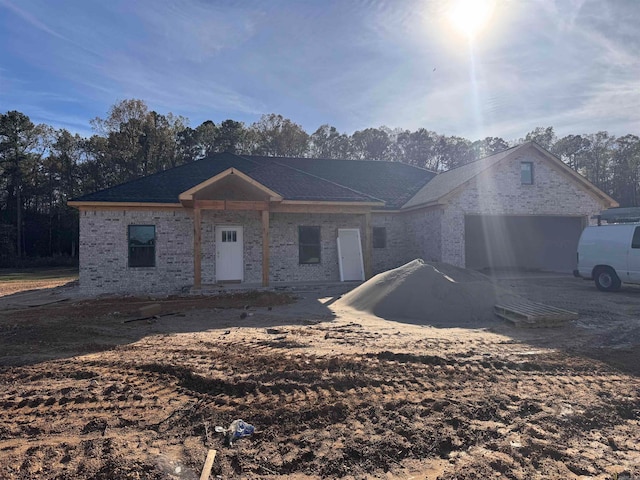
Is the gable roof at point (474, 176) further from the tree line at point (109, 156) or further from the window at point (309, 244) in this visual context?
the tree line at point (109, 156)

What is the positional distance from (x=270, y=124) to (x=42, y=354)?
40.7m

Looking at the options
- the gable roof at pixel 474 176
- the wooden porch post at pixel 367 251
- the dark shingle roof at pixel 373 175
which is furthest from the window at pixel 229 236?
the gable roof at pixel 474 176

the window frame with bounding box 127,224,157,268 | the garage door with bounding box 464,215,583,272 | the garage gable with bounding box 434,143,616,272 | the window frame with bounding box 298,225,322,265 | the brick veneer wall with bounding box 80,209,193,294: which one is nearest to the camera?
the brick veneer wall with bounding box 80,209,193,294

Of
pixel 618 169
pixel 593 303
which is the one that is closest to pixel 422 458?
pixel 593 303

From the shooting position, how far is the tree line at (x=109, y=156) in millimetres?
37366

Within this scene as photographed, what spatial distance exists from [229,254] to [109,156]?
96.5 feet

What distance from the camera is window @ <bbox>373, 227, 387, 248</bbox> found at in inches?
709

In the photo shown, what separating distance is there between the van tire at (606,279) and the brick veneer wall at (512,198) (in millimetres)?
4541

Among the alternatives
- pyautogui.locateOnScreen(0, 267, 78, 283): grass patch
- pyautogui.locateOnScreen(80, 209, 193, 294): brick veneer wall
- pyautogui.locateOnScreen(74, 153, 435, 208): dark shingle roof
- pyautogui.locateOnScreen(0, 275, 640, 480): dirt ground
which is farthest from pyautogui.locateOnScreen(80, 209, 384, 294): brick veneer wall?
pyautogui.locateOnScreen(0, 267, 78, 283): grass patch

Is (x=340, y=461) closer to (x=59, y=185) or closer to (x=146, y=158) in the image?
(x=146, y=158)

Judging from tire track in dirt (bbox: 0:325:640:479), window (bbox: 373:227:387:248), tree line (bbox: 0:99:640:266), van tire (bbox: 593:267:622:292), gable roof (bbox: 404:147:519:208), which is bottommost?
tire track in dirt (bbox: 0:325:640:479)

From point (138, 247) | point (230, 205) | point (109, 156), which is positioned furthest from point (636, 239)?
point (109, 156)

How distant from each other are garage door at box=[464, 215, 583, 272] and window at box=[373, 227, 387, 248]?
6.15 metres

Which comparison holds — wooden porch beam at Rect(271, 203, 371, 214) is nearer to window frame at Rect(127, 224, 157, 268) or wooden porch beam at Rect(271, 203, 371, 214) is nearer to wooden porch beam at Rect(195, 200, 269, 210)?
wooden porch beam at Rect(195, 200, 269, 210)
